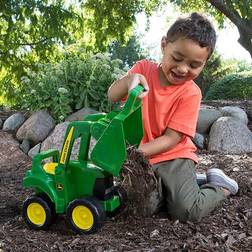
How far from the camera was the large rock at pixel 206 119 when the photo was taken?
5932mm

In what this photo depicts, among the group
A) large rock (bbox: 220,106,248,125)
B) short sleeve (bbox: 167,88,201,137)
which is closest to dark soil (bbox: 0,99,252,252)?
short sleeve (bbox: 167,88,201,137)

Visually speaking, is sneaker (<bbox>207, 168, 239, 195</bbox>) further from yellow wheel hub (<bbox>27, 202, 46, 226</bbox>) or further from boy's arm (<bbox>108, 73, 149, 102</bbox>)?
yellow wheel hub (<bbox>27, 202, 46, 226</bbox>)

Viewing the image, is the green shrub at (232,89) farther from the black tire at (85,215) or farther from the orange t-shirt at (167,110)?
the black tire at (85,215)

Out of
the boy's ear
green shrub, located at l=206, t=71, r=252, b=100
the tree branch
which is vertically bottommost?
green shrub, located at l=206, t=71, r=252, b=100

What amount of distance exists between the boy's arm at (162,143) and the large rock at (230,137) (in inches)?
96.8

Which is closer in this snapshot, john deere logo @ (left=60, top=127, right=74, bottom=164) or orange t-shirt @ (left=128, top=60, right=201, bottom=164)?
john deere logo @ (left=60, top=127, right=74, bottom=164)

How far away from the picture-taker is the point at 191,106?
3.09 meters

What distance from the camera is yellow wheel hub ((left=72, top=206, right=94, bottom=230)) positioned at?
108 inches

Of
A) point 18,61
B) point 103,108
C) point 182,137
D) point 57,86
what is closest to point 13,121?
point 57,86

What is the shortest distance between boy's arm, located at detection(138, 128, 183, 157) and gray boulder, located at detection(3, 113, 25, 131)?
3321mm

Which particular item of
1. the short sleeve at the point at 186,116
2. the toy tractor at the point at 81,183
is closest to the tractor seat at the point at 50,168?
the toy tractor at the point at 81,183

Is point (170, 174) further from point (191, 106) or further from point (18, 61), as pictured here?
point (18, 61)

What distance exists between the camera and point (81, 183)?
285 cm

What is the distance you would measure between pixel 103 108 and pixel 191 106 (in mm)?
2608
